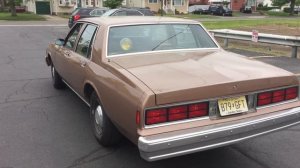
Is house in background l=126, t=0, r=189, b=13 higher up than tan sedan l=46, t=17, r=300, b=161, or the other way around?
house in background l=126, t=0, r=189, b=13

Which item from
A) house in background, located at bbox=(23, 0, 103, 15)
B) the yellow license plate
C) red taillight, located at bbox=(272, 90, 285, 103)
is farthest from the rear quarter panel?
house in background, located at bbox=(23, 0, 103, 15)

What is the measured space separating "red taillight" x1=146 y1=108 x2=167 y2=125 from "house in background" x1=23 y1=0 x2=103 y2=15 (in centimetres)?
4641

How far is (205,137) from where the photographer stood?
132 inches

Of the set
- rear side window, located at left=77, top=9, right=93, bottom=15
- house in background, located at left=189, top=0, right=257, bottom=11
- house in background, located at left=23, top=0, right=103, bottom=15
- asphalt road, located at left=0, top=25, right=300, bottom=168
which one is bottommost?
asphalt road, located at left=0, top=25, right=300, bottom=168

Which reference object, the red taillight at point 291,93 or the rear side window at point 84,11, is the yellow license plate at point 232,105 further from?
the rear side window at point 84,11

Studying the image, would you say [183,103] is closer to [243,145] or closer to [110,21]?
[243,145]

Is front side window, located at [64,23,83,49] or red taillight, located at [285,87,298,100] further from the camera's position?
front side window, located at [64,23,83,49]

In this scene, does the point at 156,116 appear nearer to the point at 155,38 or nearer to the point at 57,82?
the point at 155,38

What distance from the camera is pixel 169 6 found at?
5709 centimetres

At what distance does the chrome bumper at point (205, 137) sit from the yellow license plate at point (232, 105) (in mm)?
107

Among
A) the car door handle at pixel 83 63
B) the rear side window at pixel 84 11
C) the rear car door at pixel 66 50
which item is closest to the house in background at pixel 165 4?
the rear side window at pixel 84 11

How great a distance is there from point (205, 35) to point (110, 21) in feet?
4.36

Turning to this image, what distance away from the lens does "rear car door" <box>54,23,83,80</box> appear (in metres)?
5.85

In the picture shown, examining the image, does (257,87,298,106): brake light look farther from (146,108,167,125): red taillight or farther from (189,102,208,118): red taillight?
(146,108,167,125): red taillight
